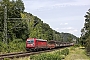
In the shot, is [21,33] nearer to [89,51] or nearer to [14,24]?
[14,24]

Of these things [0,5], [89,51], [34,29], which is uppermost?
[0,5]

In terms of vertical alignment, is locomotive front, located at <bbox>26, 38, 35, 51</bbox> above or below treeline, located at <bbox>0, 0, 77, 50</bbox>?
below

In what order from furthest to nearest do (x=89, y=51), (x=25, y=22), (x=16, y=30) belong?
1. (x=25, y=22)
2. (x=16, y=30)
3. (x=89, y=51)

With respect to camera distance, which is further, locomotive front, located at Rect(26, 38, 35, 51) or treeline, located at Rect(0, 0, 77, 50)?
treeline, located at Rect(0, 0, 77, 50)

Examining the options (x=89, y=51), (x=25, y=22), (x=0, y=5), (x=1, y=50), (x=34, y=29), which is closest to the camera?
(x=1, y=50)

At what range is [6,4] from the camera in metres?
60.8

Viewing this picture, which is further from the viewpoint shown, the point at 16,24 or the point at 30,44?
the point at 16,24

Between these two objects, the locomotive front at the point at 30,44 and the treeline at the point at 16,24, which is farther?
the treeline at the point at 16,24

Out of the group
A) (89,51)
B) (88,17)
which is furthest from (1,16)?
(88,17)

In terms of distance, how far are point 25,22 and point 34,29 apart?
1239cm

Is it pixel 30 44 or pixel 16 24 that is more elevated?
pixel 16 24

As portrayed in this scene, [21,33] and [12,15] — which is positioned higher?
[12,15]

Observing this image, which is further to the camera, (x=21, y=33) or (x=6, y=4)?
(x=21, y=33)

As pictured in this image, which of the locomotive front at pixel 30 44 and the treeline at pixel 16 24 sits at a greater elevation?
the treeline at pixel 16 24
